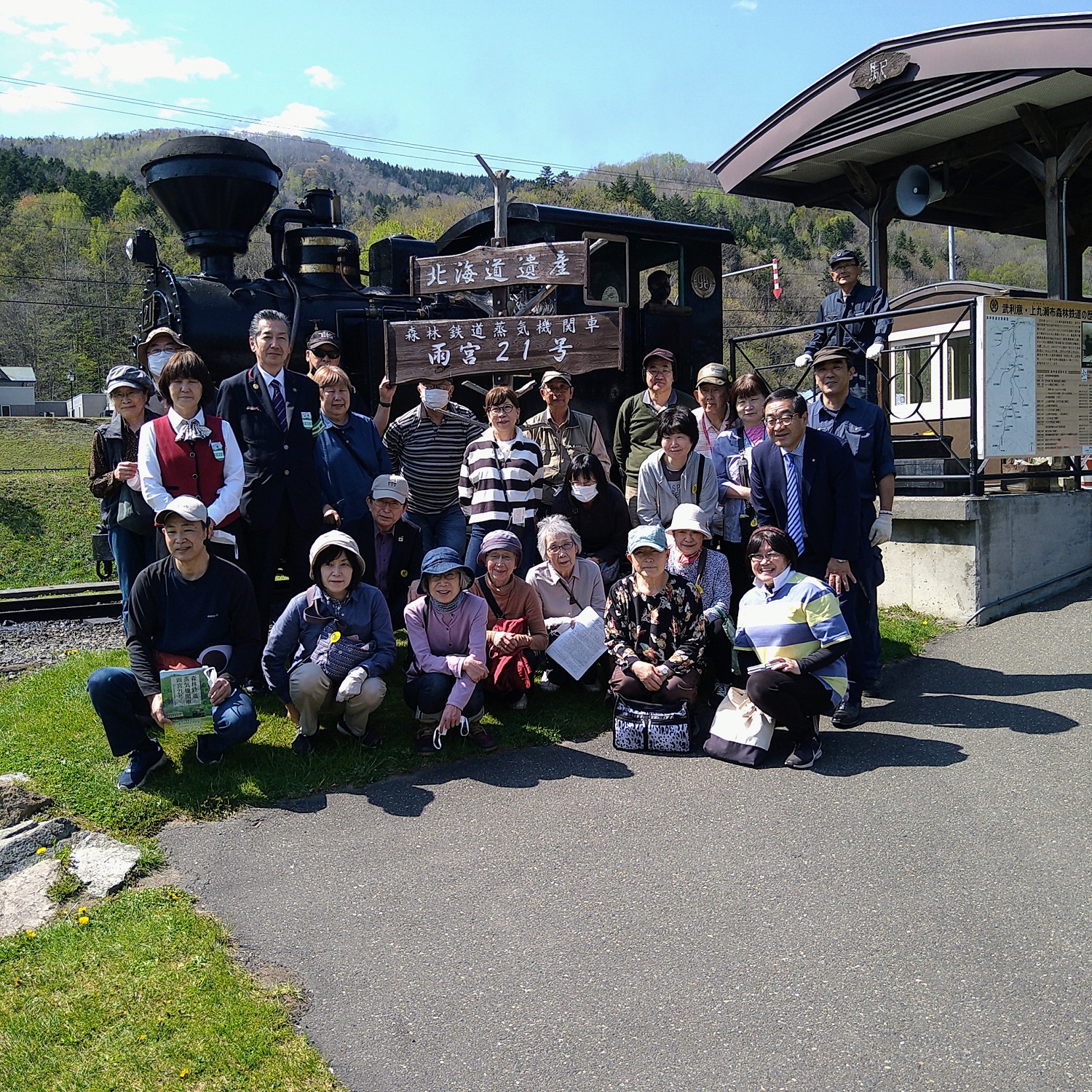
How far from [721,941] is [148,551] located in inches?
156

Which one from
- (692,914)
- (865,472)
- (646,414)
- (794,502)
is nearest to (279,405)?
(646,414)

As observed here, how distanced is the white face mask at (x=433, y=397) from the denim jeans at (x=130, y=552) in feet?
5.96

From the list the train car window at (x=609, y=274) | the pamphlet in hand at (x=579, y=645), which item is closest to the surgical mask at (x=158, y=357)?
the pamphlet in hand at (x=579, y=645)

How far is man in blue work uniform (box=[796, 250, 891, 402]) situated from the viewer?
7625 millimetres

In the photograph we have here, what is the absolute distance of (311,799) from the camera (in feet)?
14.3

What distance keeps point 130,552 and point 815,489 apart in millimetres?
3802

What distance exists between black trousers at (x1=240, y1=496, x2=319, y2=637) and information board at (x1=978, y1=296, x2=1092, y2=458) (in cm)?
497

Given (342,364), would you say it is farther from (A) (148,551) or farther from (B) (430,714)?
(B) (430,714)

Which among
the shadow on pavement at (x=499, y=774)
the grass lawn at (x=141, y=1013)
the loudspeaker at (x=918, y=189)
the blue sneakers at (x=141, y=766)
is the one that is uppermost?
the loudspeaker at (x=918, y=189)

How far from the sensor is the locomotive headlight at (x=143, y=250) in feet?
26.8

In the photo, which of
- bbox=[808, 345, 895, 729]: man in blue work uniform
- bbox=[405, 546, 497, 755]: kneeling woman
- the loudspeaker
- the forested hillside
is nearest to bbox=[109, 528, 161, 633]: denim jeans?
bbox=[405, 546, 497, 755]: kneeling woman

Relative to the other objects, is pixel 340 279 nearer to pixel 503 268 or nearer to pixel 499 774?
pixel 503 268

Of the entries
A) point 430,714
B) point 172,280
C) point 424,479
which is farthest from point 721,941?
point 172,280

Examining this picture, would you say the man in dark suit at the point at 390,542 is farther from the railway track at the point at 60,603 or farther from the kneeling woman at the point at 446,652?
the railway track at the point at 60,603
